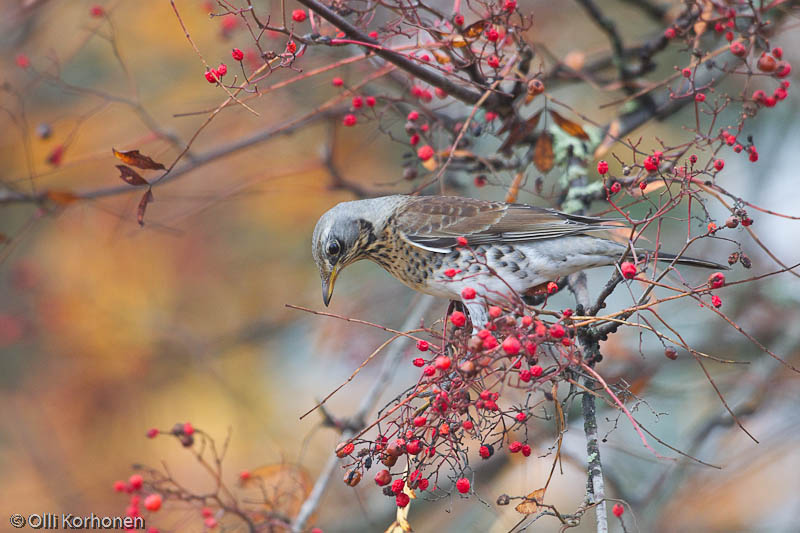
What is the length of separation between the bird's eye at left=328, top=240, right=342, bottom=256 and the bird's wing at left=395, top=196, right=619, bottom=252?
1.29 ft

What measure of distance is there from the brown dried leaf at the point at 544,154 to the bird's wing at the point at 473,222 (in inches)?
10.6

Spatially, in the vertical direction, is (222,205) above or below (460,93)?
above

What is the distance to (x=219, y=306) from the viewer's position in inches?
274

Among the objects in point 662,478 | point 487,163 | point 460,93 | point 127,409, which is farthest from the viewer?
point 127,409

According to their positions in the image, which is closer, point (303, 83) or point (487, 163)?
point (487, 163)

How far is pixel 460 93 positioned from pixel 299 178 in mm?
3566

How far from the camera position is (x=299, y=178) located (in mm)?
6723

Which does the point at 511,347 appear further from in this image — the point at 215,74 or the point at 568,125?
the point at 568,125

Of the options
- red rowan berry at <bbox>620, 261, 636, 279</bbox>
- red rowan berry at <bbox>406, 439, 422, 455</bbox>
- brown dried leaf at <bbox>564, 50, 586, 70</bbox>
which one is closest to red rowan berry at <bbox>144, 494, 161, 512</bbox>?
red rowan berry at <bbox>406, 439, 422, 455</bbox>

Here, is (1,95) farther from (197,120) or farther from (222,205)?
(222,205)

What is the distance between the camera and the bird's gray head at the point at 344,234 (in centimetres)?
396

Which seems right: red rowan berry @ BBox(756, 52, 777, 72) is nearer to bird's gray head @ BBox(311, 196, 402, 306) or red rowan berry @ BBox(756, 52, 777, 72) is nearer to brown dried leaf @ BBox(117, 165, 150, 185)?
bird's gray head @ BBox(311, 196, 402, 306)

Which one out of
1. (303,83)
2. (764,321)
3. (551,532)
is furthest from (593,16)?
(551,532)

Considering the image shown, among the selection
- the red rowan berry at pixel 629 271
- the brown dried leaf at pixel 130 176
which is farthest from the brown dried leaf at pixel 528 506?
the brown dried leaf at pixel 130 176
